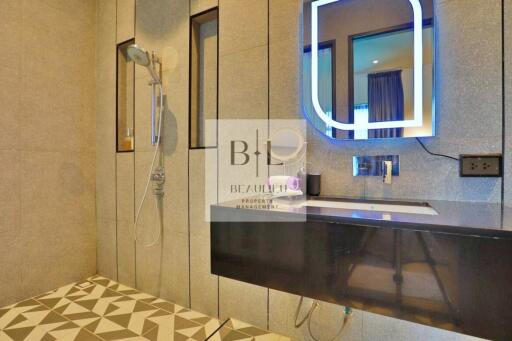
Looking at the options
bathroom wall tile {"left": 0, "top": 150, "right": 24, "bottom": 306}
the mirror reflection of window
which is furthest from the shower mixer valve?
the mirror reflection of window

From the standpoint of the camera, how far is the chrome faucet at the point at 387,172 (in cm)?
124

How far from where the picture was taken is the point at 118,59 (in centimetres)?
222

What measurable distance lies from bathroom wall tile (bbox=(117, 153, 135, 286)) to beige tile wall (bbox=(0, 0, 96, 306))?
14.0 inches

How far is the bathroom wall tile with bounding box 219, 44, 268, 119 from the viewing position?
157cm

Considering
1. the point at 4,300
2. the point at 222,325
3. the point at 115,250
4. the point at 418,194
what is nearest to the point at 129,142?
the point at 115,250

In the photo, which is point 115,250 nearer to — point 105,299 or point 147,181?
point 105,299

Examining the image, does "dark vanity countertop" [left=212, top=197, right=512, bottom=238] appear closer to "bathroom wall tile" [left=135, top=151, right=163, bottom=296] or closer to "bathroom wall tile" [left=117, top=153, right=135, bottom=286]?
"bathroom wall tile" [left=135, top=151, right=163, bottom=296]

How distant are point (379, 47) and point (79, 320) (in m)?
2.29

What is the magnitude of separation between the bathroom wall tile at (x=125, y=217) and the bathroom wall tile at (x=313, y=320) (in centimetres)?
126

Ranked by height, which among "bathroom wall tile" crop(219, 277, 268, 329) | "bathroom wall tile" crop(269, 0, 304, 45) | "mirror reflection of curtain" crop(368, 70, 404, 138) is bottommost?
"bathroom wall tile" crop(219, 277, 268, 329)

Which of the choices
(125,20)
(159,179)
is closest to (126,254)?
(159,179)

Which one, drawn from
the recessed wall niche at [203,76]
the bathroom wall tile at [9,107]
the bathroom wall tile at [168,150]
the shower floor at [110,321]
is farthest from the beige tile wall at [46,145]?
the recessed wall niche at [203,76]

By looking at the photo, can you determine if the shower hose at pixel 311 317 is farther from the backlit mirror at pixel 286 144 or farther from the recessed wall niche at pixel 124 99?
the recessed wall niche at pixel 124 99

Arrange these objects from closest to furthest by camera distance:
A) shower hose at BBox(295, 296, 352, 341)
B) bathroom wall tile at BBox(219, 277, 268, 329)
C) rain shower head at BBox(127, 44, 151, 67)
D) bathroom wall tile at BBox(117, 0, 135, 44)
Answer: shower hose at BBox(295, 296, 352, 341), bathroom wall tile at BBox(219, 277, 268, 329), rain shower head at BBox(127, 44, 151, 67), bathroom wall tile at BBox(117, 0, 135, 44)
